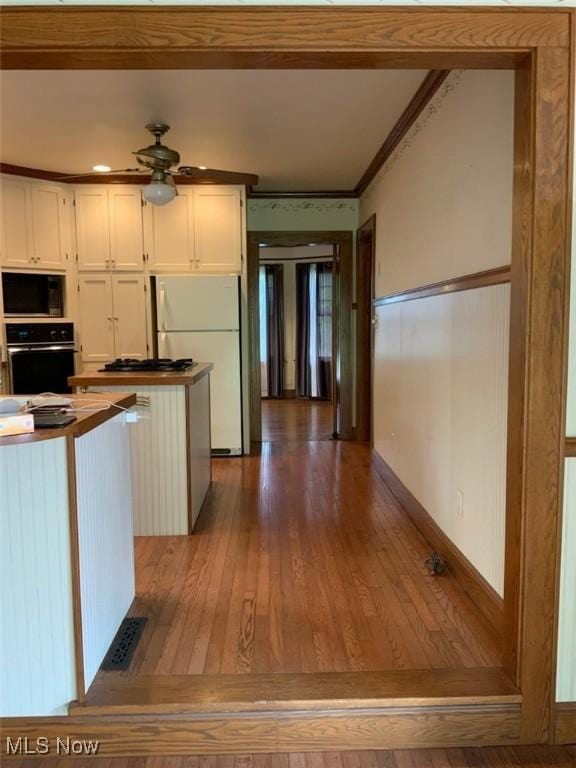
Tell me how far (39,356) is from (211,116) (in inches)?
93.6

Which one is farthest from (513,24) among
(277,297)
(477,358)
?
(277,297)

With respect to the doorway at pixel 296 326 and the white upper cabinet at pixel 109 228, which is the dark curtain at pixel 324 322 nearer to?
the doorway at pixel 296 326

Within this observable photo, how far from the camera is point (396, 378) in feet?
12.2

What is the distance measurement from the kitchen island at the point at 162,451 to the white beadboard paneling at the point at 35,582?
56.1 inches

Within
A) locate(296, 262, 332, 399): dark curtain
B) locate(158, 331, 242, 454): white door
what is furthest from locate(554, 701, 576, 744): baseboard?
locate(296, 262, 332, 399): dark curtain

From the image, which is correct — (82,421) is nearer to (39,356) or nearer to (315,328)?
(39,356)

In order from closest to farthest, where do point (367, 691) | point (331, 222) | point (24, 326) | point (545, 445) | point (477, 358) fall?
1. point (545, 445)
2. point (367, 691)
3. point (477, 358)
4. point (24, 326)
5. point (331, 222)

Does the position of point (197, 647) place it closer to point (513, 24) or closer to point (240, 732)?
point (240, 732)

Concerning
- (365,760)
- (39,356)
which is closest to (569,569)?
(365,760)

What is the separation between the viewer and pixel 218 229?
4750 millimetres

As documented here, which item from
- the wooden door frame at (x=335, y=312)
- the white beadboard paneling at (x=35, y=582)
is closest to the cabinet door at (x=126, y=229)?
the wooden door frame at (x=335, y=312)

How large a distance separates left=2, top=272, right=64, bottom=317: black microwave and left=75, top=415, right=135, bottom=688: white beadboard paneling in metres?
2.76

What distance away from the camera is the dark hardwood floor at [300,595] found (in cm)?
188

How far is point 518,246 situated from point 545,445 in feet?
1.93
